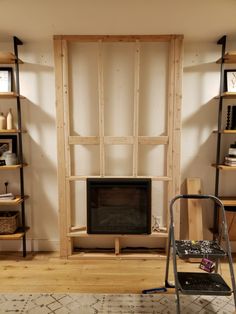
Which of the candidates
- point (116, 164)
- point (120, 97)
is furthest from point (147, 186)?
point (120, 97)

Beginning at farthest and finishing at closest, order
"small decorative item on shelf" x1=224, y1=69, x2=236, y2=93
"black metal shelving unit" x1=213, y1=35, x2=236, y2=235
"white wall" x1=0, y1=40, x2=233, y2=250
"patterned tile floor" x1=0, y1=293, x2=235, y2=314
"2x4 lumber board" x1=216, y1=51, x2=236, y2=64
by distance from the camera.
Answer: "white wall" x1=0, y1=40, x2=233, y2=250 → "small decorative item on shelf" x1=224, y1=69, x2=236, y2=93 → "black metal shelving unit" x1=213, y1=35, x2=236, y2=235 → "2x4 lumber board" x1=216, y1=51, x2=236, y2=64 → "patterned tile floor" x1=0, y1=293, x2=235, y2=314

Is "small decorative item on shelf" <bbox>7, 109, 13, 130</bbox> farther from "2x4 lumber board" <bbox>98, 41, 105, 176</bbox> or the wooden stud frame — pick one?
"2x4 lumber board" <bbox>98, 41, 105, 176</bbox>

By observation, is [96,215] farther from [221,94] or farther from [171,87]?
[221,94]

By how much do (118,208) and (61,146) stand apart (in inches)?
37.7

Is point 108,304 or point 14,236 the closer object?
point 108,304

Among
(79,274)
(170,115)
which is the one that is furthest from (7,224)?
(170,115)

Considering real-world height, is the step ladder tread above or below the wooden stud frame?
below

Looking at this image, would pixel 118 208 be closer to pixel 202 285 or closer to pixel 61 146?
pixel 61 146

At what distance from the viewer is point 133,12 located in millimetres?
2174

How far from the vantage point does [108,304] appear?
6.94ft

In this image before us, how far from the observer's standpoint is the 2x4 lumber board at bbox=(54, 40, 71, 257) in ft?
8.92

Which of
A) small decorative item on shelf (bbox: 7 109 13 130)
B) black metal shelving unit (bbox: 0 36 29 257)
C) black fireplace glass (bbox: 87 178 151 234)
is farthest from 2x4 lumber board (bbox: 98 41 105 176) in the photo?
small decorative item on shelf (bbox: 7 109 13 130)

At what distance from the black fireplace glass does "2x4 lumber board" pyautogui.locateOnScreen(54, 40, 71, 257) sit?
30 cm

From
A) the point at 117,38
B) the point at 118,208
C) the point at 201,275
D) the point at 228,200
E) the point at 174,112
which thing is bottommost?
the point at 201,275
